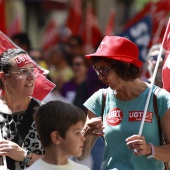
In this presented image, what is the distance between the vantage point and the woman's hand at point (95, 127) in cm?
524

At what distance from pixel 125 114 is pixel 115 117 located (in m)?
0.08

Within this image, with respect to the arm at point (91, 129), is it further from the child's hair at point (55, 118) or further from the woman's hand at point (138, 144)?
the child's hair at point (55, 118)

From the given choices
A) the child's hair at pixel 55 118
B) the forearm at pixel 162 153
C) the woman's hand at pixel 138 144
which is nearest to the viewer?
the child's hair at pixel 55 118

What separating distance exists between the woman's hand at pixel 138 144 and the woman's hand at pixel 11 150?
0.83 m

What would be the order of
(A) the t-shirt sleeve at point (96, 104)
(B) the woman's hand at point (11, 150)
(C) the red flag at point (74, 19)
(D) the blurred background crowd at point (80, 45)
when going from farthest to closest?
(C) the red flag at point (74, 19) < (D) the blurred background crowd at point (80, 45) < (A) the t-shirt sleeve at point (96, 104) < (B) the woman's hand at point (11, 150)

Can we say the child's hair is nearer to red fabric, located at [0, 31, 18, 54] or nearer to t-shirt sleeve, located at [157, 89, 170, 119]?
t-shirt sleeve, located at [157, 89, 170, 119]

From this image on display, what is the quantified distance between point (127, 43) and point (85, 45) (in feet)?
31.7

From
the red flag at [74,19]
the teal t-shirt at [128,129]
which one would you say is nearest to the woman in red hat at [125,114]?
the teal t-shirt at [128,129]

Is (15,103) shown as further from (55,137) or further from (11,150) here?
(55,137)

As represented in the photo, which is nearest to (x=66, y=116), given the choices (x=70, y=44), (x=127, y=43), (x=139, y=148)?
(x=139, y=148)

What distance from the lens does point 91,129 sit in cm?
534

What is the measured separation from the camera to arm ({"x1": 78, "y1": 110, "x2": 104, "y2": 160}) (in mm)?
5246

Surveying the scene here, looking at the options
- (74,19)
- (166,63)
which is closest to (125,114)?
(166,63)

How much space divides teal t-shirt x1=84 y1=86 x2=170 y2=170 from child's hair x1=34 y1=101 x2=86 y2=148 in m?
0.75
